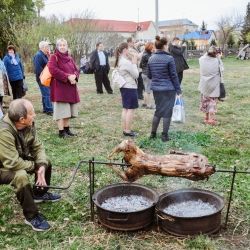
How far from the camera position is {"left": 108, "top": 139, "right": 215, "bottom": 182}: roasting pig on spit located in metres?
3.16

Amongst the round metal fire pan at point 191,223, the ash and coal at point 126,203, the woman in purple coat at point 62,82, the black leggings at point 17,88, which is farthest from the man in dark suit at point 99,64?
the round metal fire pan at point 191,223

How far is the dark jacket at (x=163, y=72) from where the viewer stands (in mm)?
5734

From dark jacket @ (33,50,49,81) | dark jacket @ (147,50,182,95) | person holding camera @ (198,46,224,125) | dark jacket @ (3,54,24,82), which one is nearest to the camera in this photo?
dark jacket @ (147,50,182,95)

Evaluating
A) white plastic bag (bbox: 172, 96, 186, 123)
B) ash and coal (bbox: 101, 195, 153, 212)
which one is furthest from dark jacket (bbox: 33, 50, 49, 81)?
ash and coal (bbox: 101, 195, 153, 212)

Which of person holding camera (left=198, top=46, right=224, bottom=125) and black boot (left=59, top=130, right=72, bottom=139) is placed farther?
person holding camera (left=198, top=46, right=224, bottom=125)

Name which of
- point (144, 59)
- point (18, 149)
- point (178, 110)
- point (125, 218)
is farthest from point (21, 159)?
point (144, 59)

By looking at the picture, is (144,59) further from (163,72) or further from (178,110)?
(163,72)

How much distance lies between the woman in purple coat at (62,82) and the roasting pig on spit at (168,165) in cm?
298

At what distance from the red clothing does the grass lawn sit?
880 millimetres

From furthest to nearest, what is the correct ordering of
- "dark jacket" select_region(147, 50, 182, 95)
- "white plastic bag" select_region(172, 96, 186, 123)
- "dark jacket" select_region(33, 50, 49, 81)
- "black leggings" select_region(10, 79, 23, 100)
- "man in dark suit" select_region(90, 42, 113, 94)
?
1. "man in dark suit" select_region(90, 42, 113, 94)
2. "black leggings" select_region(10, 79, 23, 100)
3. "dark jacket" select_region(33, 50, 49, 81)
4. "white plastic bag" select_region(172, 96, 186, 123)
5. "dark jacket" select_region(147, 50, 182, 95)

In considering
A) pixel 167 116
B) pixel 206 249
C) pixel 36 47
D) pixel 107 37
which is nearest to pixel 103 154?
pixel 167 116

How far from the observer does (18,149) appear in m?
3.50

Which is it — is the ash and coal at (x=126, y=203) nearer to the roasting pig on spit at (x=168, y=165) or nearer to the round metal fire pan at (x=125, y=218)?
the round metal fire pan at (x=125, y=218)

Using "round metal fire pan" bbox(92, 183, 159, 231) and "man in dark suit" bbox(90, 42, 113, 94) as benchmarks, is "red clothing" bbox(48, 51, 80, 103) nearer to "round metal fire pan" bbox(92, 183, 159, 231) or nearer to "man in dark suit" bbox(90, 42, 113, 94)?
"round metal fire pan" bbox(92, 183, 159, 231)
